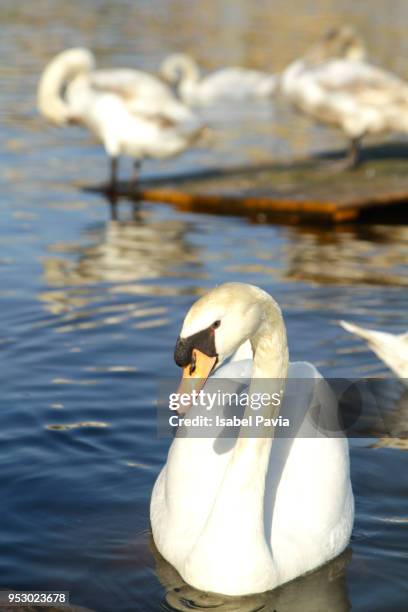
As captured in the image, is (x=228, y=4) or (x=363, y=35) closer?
(x=363, y=35)

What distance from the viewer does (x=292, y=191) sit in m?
13.7

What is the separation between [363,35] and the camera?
127ft

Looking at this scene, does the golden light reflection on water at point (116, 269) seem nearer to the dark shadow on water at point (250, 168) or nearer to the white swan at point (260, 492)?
the dark shadow on water at point (250, 168)

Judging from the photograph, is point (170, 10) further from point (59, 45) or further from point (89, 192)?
point (89, 192)

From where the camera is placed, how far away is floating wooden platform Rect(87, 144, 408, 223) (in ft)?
43.5

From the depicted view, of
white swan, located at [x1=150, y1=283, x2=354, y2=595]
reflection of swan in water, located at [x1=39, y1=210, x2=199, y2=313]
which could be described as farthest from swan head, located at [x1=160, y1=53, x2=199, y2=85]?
white swan, located at [x1=150, y1=283, x2=354, y2=595]

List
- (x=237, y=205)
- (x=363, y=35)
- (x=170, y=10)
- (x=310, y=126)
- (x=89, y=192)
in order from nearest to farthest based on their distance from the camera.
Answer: (x=237, y=205) < (x=89, y=192) < (x=310, y=126) < (x=363, y=35) < (x=170, y=10)

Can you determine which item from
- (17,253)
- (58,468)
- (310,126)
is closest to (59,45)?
(310,126)

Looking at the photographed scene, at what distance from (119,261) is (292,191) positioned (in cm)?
301

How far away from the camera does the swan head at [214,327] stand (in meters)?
4.55

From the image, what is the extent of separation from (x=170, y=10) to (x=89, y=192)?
31.8m

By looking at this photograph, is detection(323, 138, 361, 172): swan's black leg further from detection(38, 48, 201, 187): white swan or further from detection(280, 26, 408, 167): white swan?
detection(38, 48, 201, 187): white swan

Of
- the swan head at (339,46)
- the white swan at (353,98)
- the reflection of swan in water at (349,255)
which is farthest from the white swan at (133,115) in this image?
the swan head at (339,46)

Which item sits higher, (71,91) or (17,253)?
(71,91)
